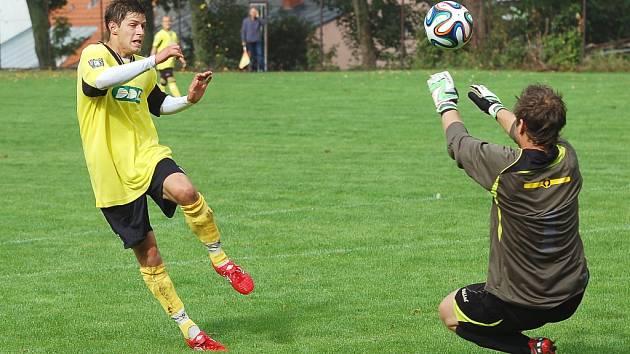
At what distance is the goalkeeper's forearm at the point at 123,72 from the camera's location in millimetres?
7070

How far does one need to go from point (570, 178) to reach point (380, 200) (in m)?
7.72

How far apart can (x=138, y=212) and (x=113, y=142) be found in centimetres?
46

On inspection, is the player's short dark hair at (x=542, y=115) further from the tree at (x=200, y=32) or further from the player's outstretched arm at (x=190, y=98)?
the tree at (x=200, y=32)

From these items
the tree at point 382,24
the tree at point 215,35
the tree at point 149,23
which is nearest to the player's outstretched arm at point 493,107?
the tree at point 382,24

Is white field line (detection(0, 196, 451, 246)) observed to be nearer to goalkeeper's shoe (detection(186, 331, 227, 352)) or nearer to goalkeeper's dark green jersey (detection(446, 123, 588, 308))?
goalkeeper's shoe (detection(186, 331, 227, 352))

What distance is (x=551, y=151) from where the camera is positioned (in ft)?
19.1

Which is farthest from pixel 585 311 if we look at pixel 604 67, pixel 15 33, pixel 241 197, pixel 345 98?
pixel 15 33

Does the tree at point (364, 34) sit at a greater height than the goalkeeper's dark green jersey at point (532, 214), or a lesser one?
lesser

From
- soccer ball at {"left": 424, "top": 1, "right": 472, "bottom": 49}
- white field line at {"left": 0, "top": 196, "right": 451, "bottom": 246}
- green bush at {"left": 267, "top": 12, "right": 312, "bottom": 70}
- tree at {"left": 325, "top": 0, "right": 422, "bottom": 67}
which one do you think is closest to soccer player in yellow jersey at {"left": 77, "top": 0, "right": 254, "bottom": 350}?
soccer ball at {"left": 424, "top": 1, "right": 472, "bottom": 49}

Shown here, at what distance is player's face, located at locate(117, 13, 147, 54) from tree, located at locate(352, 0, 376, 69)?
33208 mm

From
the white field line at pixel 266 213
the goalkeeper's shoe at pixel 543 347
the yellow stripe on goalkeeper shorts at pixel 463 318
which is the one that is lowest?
the white field line at pixel 266 213

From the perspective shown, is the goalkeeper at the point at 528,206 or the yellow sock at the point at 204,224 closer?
the goalkeeper at the point at 528,206

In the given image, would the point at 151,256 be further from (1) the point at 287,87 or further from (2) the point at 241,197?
(1) the point at 287,87

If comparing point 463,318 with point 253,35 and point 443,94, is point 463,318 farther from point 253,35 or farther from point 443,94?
point 253,35
